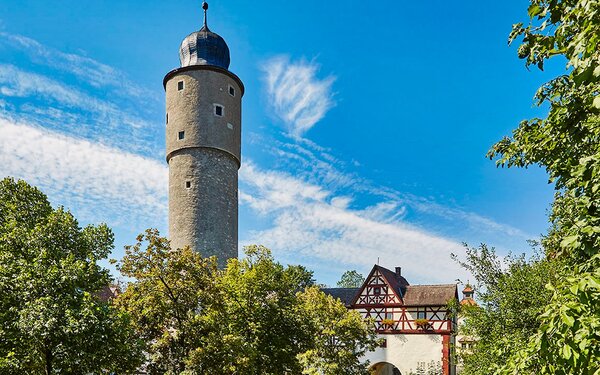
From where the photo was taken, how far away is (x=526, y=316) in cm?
1362

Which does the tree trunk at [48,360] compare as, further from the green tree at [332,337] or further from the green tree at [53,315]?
the green tree at [332,337]

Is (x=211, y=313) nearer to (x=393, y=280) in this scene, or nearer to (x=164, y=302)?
(x=164, y=302)

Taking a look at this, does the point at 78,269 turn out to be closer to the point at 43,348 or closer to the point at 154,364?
the point at 43,348

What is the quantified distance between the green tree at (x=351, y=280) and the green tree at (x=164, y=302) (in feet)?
263

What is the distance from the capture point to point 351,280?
90.4 meters

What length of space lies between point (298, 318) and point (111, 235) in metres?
6.91

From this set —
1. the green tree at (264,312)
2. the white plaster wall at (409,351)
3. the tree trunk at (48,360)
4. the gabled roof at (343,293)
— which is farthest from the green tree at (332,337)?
the gabled roof at (343,293)

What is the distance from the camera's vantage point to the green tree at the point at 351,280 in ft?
295

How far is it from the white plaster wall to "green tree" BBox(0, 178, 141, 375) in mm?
21581

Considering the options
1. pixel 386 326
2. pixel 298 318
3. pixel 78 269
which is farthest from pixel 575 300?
pixel 386 326

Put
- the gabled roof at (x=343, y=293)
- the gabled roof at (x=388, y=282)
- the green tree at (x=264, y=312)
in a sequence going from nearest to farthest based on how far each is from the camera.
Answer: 1. the green tree at (x=264, y=312)
2. the gabled roof at (x=388, y=282)
3. the gabled roof at (x=343, y=293)

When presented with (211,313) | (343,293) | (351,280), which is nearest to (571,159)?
(211,313)

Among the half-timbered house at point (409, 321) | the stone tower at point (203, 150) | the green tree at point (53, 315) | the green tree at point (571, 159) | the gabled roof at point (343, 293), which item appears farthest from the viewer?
the gabled roof at point (343, 293)

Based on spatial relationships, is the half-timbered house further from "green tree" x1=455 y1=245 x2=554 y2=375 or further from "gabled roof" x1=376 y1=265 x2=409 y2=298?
"green tree" x1=455 y1=245 x2=554 y2=375
